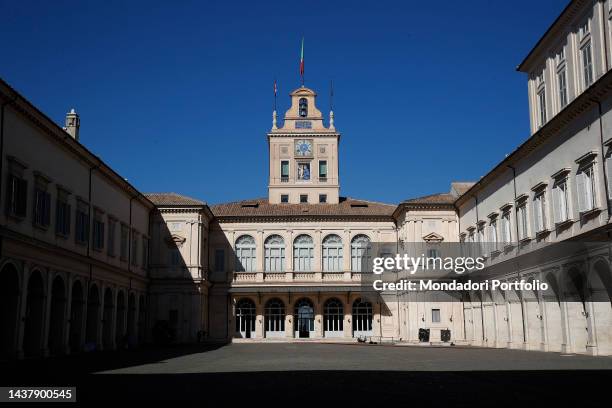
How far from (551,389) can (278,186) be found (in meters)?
48.7

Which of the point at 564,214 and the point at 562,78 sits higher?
the point at 562,78

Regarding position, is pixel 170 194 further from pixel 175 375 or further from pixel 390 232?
pixel 175 375

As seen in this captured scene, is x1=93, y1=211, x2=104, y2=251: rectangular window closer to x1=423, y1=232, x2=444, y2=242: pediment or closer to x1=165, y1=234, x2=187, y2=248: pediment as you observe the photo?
x1=165, y1=234, x2=187, y2=248: pediment

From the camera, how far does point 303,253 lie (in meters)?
57.2

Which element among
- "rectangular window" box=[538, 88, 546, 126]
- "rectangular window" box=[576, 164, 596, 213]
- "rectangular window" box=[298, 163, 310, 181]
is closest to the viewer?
"rectangular window" box=[576, 164, 596, 213]

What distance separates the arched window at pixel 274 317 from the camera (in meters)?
57.0

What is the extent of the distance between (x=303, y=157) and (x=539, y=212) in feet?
104

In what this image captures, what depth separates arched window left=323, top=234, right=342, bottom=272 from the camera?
187 feet

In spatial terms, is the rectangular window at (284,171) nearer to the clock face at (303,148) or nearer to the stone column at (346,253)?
the clock face at (303,148)

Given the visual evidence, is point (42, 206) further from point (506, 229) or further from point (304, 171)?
point (304, 171)

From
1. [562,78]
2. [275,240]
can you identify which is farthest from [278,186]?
[562,78]

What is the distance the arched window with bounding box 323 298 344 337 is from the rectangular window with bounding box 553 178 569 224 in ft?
90.8

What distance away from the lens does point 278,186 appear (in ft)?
206

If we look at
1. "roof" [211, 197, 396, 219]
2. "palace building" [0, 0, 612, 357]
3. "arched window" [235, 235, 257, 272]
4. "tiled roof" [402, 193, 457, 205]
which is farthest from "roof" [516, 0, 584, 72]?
"arched window" [235, 235, 257, 272]
